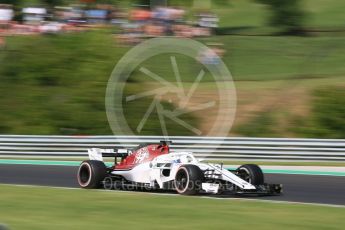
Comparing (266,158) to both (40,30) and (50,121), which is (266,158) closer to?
(50,121)

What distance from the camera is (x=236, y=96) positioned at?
2291cm

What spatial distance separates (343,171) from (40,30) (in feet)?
36.1

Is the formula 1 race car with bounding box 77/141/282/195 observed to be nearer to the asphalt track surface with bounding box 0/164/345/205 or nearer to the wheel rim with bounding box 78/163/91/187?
the wheel rim with bounding box 78/163/91/187

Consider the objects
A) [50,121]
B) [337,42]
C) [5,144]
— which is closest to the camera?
[5,144]

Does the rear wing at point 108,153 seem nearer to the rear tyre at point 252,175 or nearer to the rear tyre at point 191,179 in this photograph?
the rear tyre at point 191,179

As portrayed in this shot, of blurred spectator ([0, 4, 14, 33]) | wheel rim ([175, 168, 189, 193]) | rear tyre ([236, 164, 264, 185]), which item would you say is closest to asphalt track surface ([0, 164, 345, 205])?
rear tyre ([236, 164, 264, 185])

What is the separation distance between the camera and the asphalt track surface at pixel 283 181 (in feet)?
39.2

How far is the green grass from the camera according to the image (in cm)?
884

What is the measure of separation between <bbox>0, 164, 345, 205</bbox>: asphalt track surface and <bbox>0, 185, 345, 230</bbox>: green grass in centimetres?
127

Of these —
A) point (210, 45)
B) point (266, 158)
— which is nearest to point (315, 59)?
point (210, 45)

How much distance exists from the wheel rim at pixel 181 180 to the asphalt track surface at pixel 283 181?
652mm

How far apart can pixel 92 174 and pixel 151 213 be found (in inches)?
131

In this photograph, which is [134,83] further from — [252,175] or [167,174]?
[252,175]

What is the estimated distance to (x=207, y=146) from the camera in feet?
63.4
